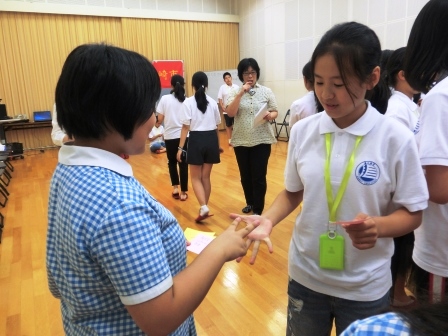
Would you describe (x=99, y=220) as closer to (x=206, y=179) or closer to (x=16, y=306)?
(x=16, y=306)

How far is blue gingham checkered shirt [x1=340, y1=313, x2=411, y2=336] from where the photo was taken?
0.47 meters

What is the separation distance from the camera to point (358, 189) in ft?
3.38

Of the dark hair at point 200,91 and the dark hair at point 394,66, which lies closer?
the dark hair at point 394,66

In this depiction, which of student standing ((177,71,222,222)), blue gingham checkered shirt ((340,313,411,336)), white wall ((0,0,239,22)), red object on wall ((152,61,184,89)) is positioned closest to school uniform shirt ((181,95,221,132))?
student standing ((177,71,222,222))

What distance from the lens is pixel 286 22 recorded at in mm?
9008

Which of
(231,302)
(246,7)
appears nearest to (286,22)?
(246,7)

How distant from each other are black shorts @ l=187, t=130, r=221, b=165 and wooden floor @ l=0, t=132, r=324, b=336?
2.20ft

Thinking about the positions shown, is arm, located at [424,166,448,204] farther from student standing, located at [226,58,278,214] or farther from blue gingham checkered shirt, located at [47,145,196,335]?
student standing, located at [226,58,278,214]

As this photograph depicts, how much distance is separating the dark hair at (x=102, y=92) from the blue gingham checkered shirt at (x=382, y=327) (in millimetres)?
587

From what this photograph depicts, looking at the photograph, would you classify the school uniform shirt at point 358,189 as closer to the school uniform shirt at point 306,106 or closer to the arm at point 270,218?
the arm at point 270,218

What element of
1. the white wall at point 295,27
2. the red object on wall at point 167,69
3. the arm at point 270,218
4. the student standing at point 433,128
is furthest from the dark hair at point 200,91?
the red object on wall at point 167,69

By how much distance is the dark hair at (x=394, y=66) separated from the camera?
204 centimetres

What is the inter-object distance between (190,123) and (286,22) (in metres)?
6.44

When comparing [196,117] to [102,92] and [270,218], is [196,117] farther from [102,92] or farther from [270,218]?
[102,92]
